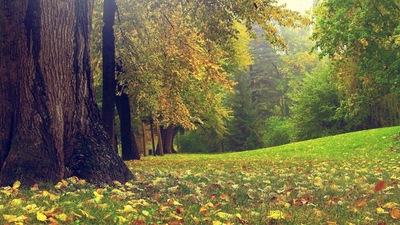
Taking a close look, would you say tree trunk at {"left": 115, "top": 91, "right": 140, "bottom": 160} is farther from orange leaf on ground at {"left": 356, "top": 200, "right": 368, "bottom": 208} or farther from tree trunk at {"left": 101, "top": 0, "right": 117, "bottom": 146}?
orange leaf on ground at {"left": 356, "top": 200, "right": 368, "bottom": 208}

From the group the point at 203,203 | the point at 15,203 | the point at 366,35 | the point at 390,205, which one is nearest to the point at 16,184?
the point at 15,203

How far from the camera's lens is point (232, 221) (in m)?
4.07

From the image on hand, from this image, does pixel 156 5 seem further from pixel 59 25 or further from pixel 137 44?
pixel 59 25

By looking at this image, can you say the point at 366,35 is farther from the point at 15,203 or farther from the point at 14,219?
the point at 14,219

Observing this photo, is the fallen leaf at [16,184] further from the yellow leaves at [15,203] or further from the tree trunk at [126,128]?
the tree trunk at [126,128]

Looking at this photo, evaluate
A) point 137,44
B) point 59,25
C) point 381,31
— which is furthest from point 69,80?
point 381,31

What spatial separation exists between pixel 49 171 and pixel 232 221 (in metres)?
3.09

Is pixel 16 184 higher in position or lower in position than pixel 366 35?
lower

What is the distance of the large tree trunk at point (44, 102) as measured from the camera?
5.91m

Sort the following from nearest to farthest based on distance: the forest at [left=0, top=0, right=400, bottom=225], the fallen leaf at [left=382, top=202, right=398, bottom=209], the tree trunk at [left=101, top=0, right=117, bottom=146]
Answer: the forest at [left=0, top=0, right=400, bottom=225] < the fallen leaf at [left=382, top=202, right=398, bottom=209] < the tree trunk at [left=101, top=0, right=117, bottom=146]

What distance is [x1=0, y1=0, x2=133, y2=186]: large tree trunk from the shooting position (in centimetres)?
591

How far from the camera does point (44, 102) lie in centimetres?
610

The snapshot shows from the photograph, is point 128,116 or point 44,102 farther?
point 128,116

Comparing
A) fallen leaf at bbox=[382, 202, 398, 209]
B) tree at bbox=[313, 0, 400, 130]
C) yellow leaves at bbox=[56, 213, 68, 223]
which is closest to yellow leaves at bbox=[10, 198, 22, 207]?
yellow leaves at bbox=[56, 213, 68, 223]
